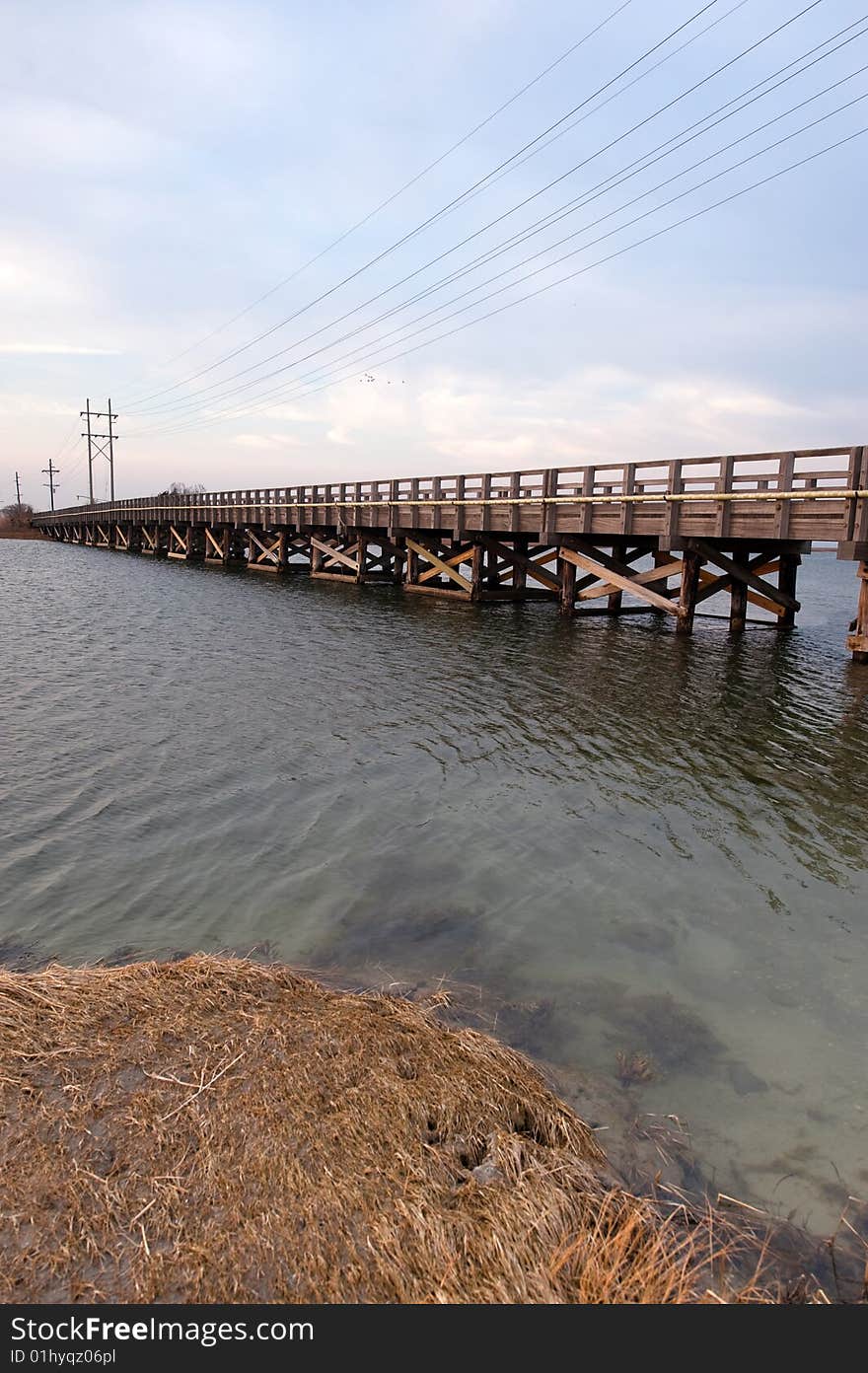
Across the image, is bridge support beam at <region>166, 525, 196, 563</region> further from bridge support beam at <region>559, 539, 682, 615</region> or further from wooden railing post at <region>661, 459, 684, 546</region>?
wooden railing post at <region>661, 459, 684, 546</region>

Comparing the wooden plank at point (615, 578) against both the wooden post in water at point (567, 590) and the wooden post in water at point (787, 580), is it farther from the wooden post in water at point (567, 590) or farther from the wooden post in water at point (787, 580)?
the wooden post in water at point (787, 580)

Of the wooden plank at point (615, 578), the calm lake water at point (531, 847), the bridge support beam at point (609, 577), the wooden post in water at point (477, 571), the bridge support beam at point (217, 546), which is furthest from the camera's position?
the bridge support beam at point (217, 546)

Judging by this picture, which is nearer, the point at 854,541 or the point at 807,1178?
the point at 807,1178

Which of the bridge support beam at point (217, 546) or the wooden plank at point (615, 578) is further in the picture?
the bridge support beam at point (217, 546)

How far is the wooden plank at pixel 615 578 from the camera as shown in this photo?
21.0m

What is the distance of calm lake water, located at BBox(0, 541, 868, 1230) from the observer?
4.95 metres

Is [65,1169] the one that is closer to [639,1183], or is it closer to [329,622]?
[639,1183]

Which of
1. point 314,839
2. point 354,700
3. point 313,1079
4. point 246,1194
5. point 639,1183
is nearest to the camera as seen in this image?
point 246,1194

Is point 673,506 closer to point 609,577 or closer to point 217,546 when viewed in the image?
point 609,577

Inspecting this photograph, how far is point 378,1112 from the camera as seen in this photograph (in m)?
3.86

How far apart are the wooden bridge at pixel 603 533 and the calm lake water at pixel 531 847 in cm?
365

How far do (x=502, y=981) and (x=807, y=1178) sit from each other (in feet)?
7.24

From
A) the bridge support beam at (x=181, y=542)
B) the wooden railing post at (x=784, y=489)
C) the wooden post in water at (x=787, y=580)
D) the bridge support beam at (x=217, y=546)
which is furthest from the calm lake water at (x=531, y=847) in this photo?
the bridge support beam at (x=181, y=542)
